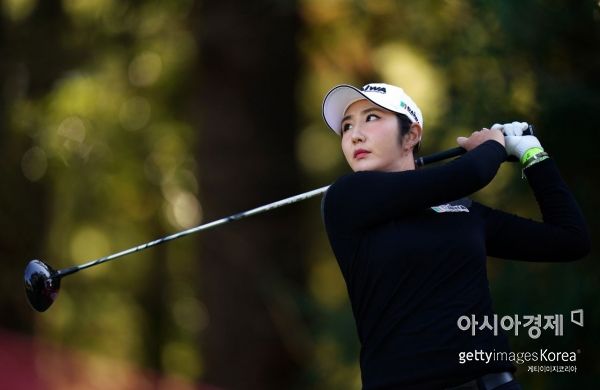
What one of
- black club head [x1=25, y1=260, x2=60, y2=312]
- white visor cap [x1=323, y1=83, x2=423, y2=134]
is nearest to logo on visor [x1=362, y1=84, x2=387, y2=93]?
white visor cap [x1=323, y1=83, x2=423, y2=134]

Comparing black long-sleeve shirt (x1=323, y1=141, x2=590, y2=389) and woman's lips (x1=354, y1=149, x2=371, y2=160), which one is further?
woman's lips (x1=354, y1=149, x2=371, y2=160)

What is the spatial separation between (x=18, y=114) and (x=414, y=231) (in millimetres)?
8968

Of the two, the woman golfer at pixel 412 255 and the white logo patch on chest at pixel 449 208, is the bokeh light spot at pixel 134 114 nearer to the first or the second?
the woman golfer at pixel 412 255

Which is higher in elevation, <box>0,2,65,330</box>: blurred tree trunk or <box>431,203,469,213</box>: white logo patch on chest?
<box>0,2,65,330</box>: blurred tree trunk

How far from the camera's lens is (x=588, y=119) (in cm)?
630

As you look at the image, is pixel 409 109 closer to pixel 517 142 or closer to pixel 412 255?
pixel 517 142

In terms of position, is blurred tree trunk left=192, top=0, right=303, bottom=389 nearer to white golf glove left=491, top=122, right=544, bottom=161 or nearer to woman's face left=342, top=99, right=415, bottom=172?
white golf glove left=491, top=122, right=544, bottom=161

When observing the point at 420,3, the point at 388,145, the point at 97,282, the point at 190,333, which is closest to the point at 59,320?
the point at 97,282

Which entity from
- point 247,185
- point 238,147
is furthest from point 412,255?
point 238,147

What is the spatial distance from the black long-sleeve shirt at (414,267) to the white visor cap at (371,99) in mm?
300

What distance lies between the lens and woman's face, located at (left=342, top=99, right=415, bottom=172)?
389cm

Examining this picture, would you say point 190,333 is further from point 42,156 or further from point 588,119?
point 588,119

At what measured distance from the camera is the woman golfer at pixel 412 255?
3.48 m

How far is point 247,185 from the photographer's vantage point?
9789 millimetres
